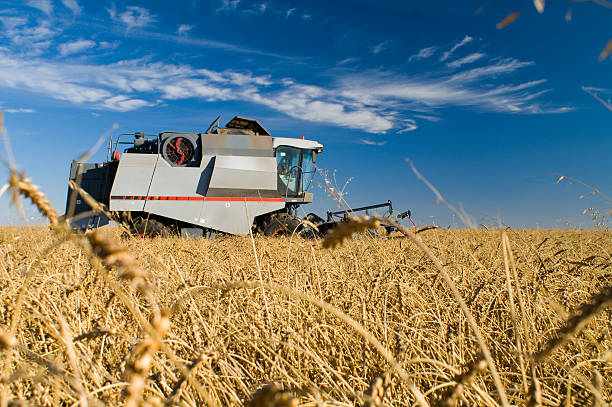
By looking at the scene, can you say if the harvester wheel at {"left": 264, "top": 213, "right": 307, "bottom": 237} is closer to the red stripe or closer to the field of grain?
the red stripe

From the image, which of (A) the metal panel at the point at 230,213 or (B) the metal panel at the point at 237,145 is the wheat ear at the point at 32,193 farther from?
(B) the metal panel at the point at 237,145

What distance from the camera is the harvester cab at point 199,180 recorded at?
10539 mm

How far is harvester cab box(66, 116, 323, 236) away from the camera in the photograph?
415 inches

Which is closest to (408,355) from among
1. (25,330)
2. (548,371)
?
(548,371)

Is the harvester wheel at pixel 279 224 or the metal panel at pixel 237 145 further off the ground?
the metal panel at pixel 237 145

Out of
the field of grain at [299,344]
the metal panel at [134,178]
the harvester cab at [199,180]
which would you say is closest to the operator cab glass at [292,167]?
the harvester cab at [199,180]

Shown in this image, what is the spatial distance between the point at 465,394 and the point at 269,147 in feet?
34.7

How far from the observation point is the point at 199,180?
1100 cm

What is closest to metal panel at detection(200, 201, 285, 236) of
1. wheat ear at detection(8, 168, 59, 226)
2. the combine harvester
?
the combine harvester

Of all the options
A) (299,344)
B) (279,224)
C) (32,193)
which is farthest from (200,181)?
(32,193)

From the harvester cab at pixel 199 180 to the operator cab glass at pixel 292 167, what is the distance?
0.03 meters

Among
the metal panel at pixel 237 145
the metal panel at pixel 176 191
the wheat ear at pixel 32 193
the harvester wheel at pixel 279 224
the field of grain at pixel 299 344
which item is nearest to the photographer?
the wheat ear at pixel 32 193

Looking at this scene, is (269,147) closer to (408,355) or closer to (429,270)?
(429,270)

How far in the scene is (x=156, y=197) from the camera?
1063 cm
